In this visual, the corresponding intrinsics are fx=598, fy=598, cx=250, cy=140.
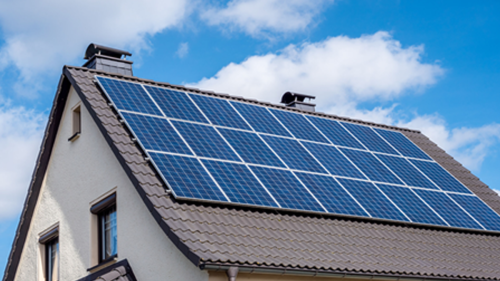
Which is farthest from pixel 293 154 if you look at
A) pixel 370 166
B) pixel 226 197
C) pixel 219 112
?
pixel 226 197

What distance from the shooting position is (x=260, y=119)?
1584 centimetres

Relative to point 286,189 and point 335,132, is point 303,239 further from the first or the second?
point 335,132

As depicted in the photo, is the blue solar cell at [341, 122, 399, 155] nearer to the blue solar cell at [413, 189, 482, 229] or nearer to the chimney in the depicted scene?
the blue solar cell at [413, 189, 482, 229]

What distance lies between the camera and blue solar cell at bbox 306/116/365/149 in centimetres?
1645

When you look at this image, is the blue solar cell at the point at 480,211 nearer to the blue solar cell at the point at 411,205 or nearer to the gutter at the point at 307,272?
the blue solar cell at the point at 411,205

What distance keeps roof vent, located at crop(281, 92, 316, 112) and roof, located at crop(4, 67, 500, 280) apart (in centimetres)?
754

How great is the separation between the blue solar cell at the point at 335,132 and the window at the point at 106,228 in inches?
251

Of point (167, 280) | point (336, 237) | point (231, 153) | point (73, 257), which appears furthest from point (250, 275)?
point (73, 257)

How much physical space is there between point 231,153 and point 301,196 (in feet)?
5.97

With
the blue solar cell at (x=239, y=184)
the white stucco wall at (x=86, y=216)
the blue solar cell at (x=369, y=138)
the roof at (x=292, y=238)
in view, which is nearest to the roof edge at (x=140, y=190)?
the roof at (x=292, y=238)

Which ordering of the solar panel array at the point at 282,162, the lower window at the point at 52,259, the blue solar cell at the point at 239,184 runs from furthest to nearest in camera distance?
the lower window at the point at 52,259
the solar panel array at the point at 282,162
the blue solar cell at the point at 239,184

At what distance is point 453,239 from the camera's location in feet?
45.6

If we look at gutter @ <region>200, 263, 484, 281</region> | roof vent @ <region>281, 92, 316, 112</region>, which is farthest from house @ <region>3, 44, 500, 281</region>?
roof vent @ <region>281, 92, 316, 112</region>

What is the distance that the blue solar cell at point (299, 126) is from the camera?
15.9 meters
